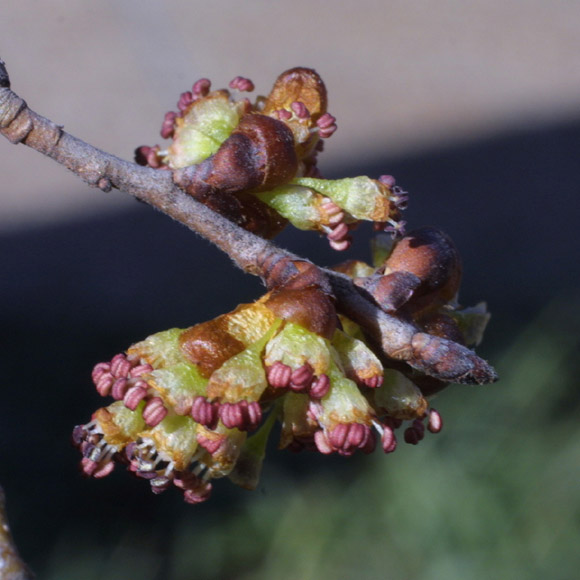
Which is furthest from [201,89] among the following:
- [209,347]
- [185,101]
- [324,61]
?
[324,61]

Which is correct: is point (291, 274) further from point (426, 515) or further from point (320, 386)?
point (426, 515)

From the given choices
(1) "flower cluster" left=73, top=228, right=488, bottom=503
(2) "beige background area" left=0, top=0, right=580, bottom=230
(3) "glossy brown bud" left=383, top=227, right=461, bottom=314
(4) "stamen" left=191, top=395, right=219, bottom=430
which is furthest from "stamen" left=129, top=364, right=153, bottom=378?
(2) "beige background area" left=0, top=0, right=580, bottom=230

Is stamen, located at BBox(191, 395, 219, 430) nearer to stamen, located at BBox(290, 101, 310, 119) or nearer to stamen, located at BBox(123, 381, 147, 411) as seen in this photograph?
stamen, located at BBox(123, 381, 147, 411)

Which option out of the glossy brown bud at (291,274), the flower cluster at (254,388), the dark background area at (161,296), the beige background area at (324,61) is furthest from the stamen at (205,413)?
the beige background area at (324,61)

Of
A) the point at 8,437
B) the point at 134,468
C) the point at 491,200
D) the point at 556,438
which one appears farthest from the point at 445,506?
the point at 491,200

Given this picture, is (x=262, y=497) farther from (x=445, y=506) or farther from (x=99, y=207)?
(x=99, y=207)

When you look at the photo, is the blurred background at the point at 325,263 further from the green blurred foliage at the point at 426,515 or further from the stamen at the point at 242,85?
the stamen at the point at 242,85
